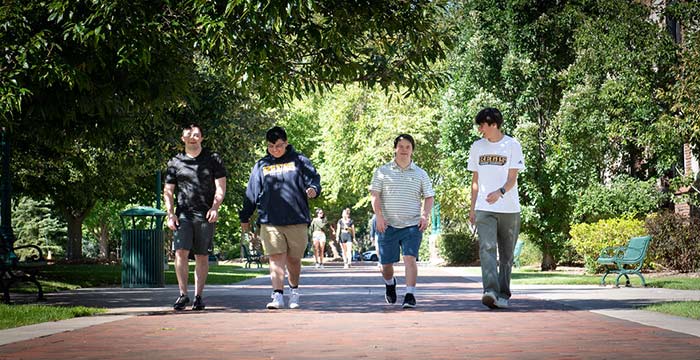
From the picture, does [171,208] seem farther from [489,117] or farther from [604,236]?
[604,236]

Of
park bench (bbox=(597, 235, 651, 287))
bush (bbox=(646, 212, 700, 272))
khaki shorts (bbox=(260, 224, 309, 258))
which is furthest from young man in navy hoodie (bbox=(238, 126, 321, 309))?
bush (bbox=(646, 212, 700, 272))

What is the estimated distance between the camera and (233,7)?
11.7 metres

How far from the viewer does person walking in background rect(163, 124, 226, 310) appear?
12891 millimetres

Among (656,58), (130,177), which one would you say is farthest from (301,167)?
(130,177)

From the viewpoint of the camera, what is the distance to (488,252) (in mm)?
12500

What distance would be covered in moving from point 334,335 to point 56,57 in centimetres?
521

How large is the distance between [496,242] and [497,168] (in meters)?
0.83

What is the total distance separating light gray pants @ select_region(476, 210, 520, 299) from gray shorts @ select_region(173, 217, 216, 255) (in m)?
3.08

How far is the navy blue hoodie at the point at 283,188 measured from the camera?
1305 centimetres

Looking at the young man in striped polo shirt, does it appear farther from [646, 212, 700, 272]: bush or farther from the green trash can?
[646, 212, 700, 272]: bush

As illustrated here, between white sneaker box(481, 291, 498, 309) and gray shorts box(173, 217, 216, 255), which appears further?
gray shorts box(173, 217, 216, 255)

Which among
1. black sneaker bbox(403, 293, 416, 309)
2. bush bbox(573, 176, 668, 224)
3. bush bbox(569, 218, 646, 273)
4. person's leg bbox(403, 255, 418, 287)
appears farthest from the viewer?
bush bbox(573, 176, 668, 224)

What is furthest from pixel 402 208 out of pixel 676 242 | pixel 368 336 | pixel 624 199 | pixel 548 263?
pixel 548 263

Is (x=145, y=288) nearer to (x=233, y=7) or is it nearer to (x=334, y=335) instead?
(x=233, y=7)
